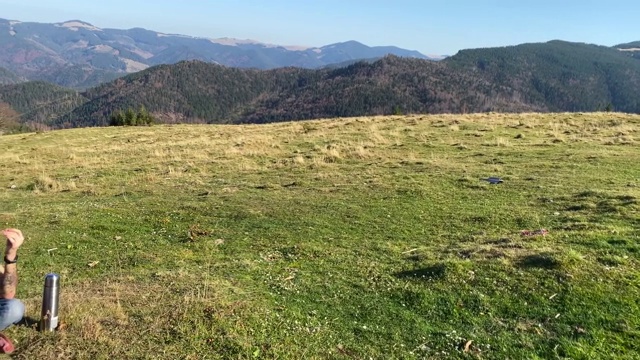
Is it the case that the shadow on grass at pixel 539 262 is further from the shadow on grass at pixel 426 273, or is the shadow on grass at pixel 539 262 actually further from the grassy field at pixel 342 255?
the shadow on grass at pixel 426 273

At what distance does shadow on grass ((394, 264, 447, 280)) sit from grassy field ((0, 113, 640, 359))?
0.04 meters

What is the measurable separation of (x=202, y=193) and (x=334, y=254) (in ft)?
25.8

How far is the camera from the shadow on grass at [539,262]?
819cm

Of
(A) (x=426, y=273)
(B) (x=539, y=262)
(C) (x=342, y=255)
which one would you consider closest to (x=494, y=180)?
(B) (x=539, y=262)

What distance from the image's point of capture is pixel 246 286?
8148mm

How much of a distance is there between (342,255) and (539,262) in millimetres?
3733

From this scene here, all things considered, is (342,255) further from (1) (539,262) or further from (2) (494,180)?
(2) (494,180)

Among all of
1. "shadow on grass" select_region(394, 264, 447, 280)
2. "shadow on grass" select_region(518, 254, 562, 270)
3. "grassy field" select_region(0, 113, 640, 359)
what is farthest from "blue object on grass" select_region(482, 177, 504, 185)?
"shadow on grass" select_region(394, 264, 447, 280)

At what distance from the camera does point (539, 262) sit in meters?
8.41

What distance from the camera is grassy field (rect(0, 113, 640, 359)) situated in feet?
20.9

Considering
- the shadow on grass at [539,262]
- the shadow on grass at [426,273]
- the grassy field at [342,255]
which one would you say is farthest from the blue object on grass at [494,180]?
the shadow on grass at [426,273]

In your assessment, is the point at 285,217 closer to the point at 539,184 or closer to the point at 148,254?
the point at 148,254

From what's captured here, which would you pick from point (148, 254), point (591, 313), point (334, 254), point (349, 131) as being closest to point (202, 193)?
point (148, 254)

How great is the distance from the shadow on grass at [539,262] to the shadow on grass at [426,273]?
4.77ft
